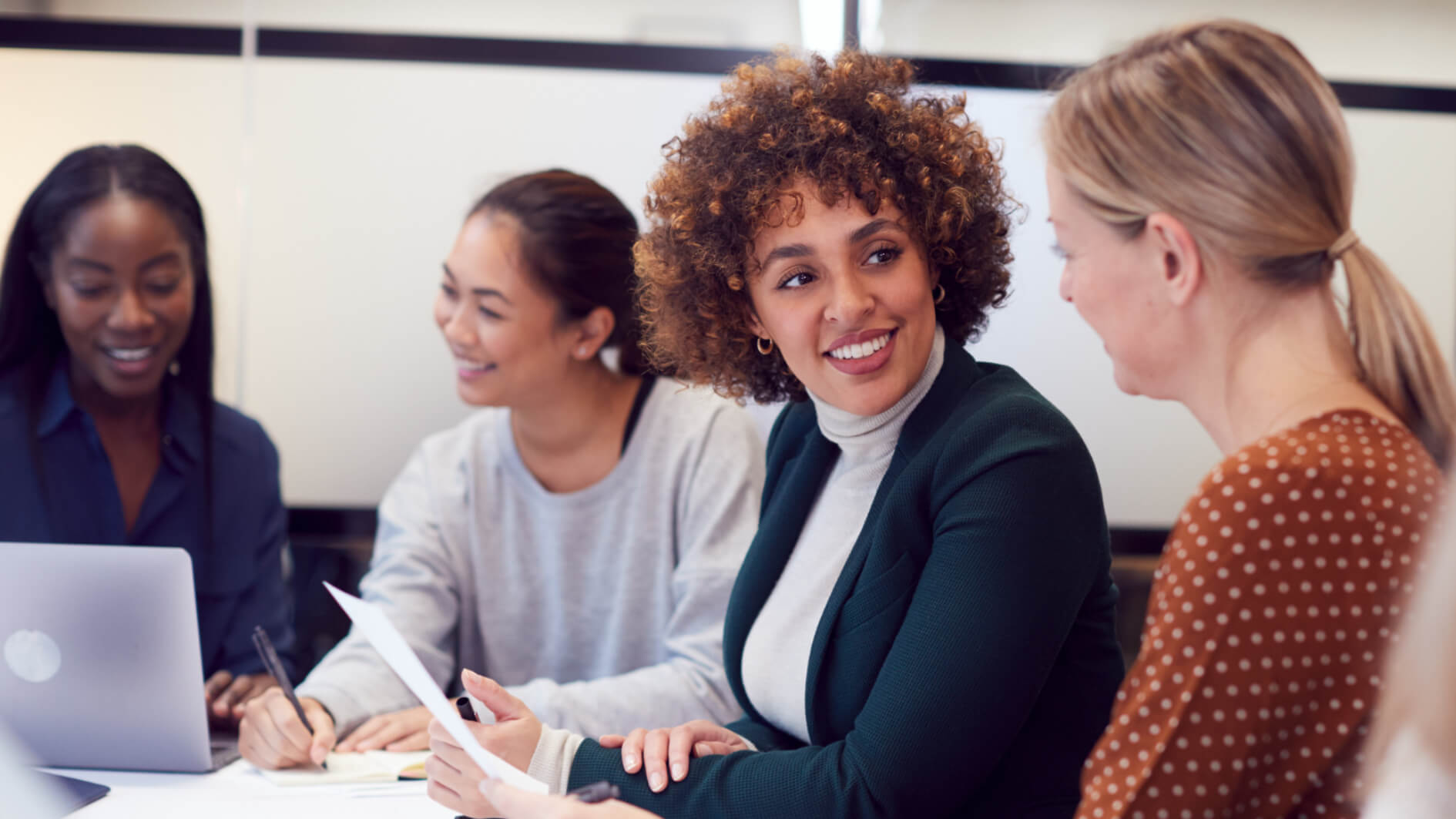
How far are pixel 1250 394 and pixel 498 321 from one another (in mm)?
1348

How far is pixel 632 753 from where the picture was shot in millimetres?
1154

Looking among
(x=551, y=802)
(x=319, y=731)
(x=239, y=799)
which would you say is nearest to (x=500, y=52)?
(x=319, y=731)

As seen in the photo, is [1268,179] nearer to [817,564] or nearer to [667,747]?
[817,564]

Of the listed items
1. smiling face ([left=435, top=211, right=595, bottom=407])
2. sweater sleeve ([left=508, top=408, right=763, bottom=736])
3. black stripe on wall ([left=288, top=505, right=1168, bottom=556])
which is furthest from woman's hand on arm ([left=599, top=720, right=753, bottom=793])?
black stripe on wall ([left=288, top=505, right=1168, bottom=556])

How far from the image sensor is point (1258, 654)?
75cm

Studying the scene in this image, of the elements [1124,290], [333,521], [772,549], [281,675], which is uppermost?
[1124,290]

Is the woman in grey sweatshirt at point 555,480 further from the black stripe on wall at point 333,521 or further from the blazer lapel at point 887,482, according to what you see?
the blazer lapel at point 887,482

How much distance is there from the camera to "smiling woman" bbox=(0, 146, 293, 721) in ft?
5.97

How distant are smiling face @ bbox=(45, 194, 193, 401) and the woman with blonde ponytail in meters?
1.56

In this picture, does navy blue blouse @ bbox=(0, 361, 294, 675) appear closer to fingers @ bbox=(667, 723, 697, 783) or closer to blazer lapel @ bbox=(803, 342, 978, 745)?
fingers @ bbox=(667, 723, 697, 783)

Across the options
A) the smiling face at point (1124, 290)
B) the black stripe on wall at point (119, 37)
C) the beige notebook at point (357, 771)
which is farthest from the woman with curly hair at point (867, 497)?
the black stripe on wall at point (119, 37)

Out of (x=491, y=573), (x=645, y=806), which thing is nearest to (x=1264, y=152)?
(x=645, y=806)

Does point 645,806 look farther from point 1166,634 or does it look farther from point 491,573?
point 491,573

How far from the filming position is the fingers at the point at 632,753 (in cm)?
114
